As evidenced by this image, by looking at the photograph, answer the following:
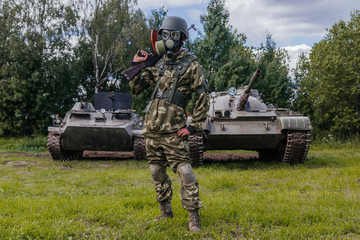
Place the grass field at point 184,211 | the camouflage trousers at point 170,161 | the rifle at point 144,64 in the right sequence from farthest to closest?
the rifle at point 144,64 < the camouflage trousers at point 170,161 < the grass field at point 184,211

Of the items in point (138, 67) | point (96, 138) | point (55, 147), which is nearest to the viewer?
point (138, 67)

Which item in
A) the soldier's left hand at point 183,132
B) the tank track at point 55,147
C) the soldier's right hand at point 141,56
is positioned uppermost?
the soldier's right hand at point 141,56

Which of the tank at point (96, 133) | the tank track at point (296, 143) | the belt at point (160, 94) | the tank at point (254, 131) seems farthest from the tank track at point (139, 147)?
the belt at point (160, 94)

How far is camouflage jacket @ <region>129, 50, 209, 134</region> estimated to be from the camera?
153 inches

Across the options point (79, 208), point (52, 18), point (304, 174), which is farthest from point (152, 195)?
point (52, 18)

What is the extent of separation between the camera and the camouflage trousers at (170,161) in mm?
3771

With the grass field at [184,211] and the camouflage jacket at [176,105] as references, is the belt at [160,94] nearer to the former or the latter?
the camouflage jacket at [176,105]

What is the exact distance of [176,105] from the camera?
3.93 metres

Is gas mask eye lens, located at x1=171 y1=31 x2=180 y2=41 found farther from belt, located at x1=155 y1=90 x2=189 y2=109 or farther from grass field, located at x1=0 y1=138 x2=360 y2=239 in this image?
grass field, located at x1=0 y1=138 x2=360 y2=239

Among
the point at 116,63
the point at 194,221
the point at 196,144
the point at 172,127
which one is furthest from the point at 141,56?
the point at 116,63

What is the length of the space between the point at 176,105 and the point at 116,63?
21.2 metres

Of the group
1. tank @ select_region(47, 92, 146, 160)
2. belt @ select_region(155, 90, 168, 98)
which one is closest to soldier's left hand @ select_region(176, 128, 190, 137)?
belt @ select_region(155, 90, 168, 98)

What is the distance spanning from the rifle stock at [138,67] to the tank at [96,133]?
6333 millimetres

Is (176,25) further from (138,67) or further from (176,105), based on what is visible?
(176,105)
